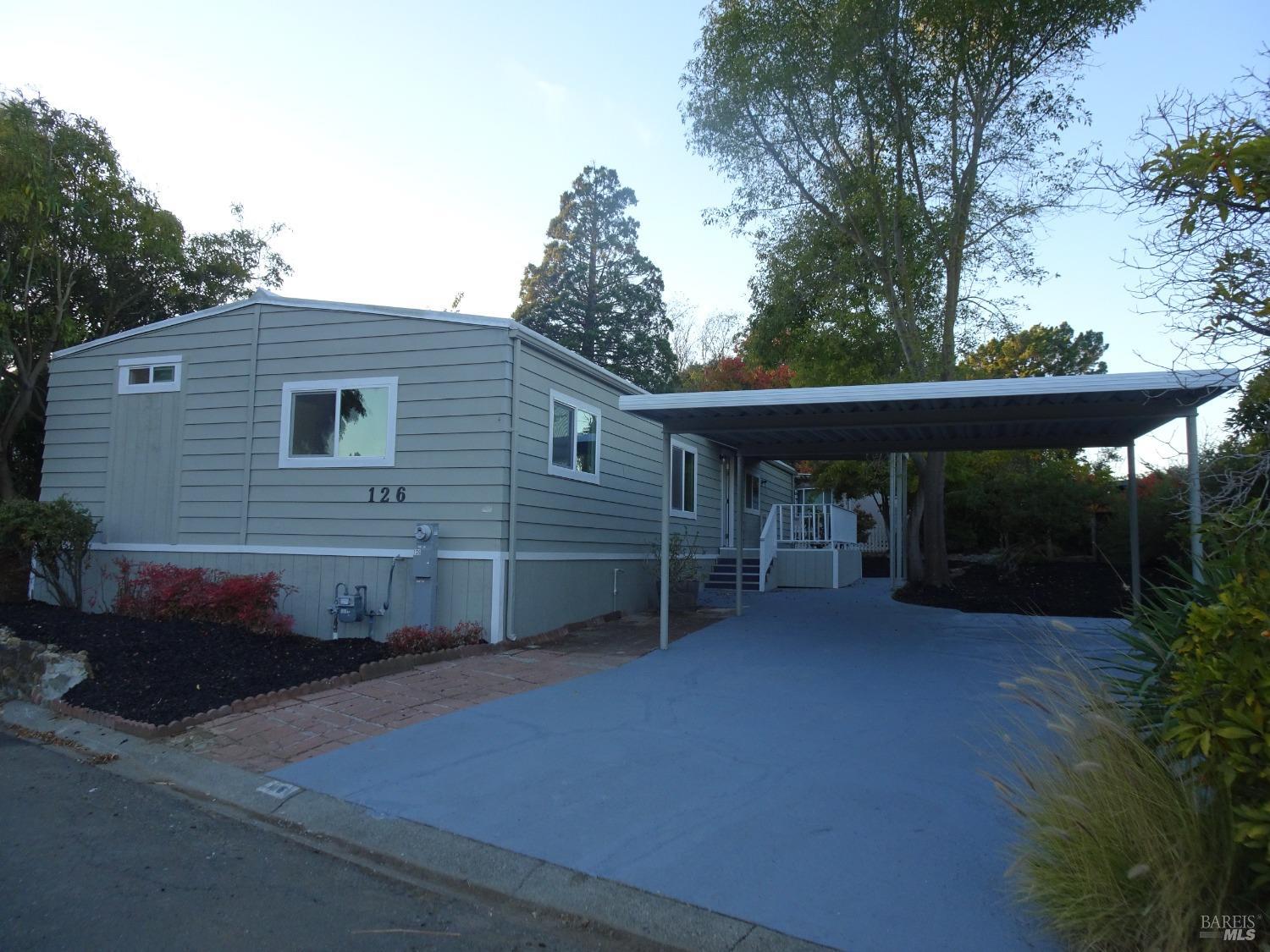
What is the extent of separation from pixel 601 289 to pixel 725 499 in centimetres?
1786

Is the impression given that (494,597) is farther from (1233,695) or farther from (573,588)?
(1233,695)

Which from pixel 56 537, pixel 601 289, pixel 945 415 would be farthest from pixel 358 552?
pixel 601 289

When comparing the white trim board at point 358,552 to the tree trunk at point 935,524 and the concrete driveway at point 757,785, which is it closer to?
the concrete driveway at point 757,785

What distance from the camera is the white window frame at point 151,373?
1190 cm

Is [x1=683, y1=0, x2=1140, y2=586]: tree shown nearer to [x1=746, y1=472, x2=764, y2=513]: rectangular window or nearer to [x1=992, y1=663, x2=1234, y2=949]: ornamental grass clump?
[x1=746, y1=472, x2=764, y2=513]: rectangular window

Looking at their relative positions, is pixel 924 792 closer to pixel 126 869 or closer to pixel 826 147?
pixel 126 869

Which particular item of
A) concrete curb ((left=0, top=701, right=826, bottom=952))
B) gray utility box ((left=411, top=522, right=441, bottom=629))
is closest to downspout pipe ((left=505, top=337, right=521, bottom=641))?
gray utility box ((left=411, top=522, right=441, bottom=629))

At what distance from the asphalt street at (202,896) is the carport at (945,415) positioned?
5.61 m

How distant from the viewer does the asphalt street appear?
3721 mm

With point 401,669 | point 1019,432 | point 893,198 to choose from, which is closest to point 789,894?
point 401,669

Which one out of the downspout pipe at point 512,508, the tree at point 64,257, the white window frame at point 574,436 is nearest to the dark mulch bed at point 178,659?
the downspout pipe at point 512,508

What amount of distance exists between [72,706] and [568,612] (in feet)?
18.7

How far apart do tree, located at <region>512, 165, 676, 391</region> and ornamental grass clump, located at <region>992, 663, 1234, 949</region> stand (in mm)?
29950

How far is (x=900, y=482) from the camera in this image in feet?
62.6
